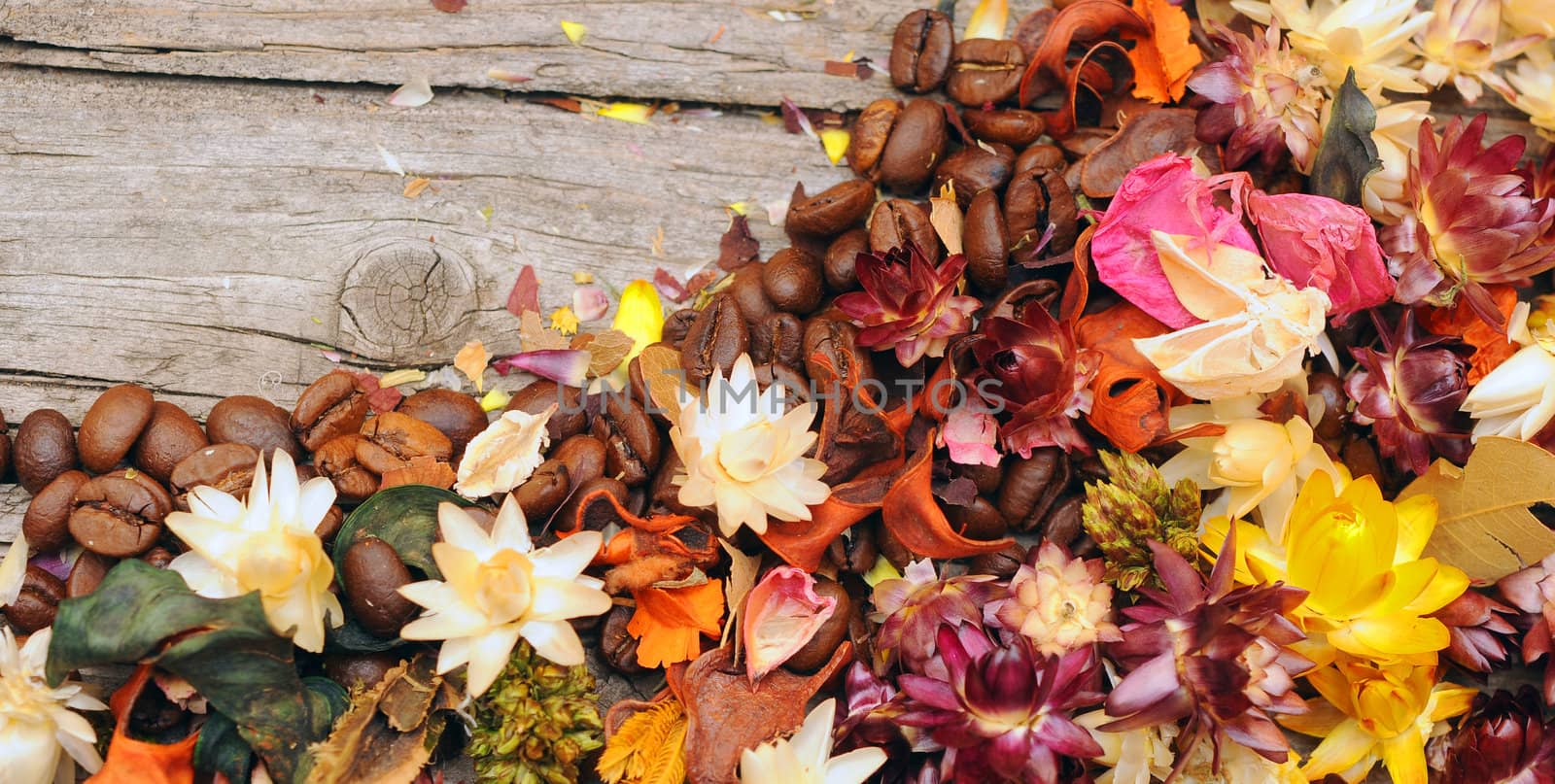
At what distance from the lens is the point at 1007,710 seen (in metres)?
1.21

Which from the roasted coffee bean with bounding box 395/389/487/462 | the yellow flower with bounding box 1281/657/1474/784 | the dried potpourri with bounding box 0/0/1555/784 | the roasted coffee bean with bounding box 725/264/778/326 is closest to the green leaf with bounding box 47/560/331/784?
the dried potpourri with bounding box 0/0/1555/784

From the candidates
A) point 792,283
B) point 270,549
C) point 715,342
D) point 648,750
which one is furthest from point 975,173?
point 270,549

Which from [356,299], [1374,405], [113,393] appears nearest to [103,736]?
[113,393]

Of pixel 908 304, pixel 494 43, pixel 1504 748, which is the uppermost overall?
pixel 494 43

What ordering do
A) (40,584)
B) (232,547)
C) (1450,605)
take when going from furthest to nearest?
(1450,605), (40,584), (232,547)

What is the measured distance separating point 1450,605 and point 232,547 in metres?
1.59

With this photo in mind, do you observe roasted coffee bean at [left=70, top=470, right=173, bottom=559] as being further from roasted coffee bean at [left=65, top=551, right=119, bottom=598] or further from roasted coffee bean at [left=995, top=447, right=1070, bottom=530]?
roasted coffee bean at [left=995, top=447, right=1070, bottom=530]

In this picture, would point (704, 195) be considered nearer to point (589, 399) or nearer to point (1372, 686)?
point (589, 399)

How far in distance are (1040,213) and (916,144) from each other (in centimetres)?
22

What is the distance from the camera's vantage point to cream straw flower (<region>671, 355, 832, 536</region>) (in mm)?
1227

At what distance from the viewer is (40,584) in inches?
50.5

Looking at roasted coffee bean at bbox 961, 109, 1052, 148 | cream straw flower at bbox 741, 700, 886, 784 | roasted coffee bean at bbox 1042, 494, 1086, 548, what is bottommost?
cream straw flower at bbox 741, 700, 886, 784

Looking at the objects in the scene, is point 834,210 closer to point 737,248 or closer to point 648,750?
point 737,248

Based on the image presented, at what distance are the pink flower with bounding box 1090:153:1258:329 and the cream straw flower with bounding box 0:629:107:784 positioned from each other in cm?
137
